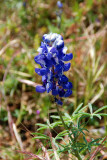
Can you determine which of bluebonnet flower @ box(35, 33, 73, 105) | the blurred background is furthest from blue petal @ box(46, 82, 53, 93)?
the blurred background

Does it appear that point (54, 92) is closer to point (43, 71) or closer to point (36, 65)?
point (43, 71)

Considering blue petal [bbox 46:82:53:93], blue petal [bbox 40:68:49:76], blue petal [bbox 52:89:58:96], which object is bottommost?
blue petal [bbox 52:89:58:96]

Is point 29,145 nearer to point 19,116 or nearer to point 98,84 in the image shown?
point 19,116

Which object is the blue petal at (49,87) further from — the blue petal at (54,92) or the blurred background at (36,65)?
the blurred background at (36,65)

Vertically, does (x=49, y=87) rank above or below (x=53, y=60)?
below

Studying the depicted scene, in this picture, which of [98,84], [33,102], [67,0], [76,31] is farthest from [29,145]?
[67,0]

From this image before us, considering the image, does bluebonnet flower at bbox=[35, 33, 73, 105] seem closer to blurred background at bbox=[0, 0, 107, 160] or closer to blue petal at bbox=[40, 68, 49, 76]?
blue petal at bbox=[40, 68, 49, 76]

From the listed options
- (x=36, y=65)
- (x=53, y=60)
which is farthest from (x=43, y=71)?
(x=36, y=65)

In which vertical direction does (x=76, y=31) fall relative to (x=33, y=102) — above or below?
above
